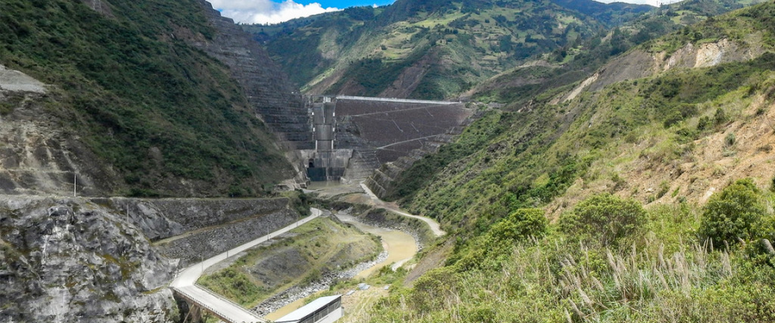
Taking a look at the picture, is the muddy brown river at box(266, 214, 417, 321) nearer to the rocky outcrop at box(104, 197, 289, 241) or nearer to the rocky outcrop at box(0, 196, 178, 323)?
the rocky outcrop at box(0, 196, 178, 323)

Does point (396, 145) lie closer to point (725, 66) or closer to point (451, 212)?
point (451, 212)

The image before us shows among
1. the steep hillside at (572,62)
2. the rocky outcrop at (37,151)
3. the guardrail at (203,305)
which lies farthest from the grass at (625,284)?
the steep hillside at (572,62)

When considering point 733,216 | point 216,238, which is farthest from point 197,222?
point 733,216

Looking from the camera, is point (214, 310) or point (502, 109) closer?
point (214, 310)

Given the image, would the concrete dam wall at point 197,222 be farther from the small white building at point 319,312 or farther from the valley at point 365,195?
the small white building at point 319,312

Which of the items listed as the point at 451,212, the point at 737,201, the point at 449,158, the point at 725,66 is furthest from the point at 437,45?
the point at 737,201

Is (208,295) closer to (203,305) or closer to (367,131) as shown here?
(203,305)
